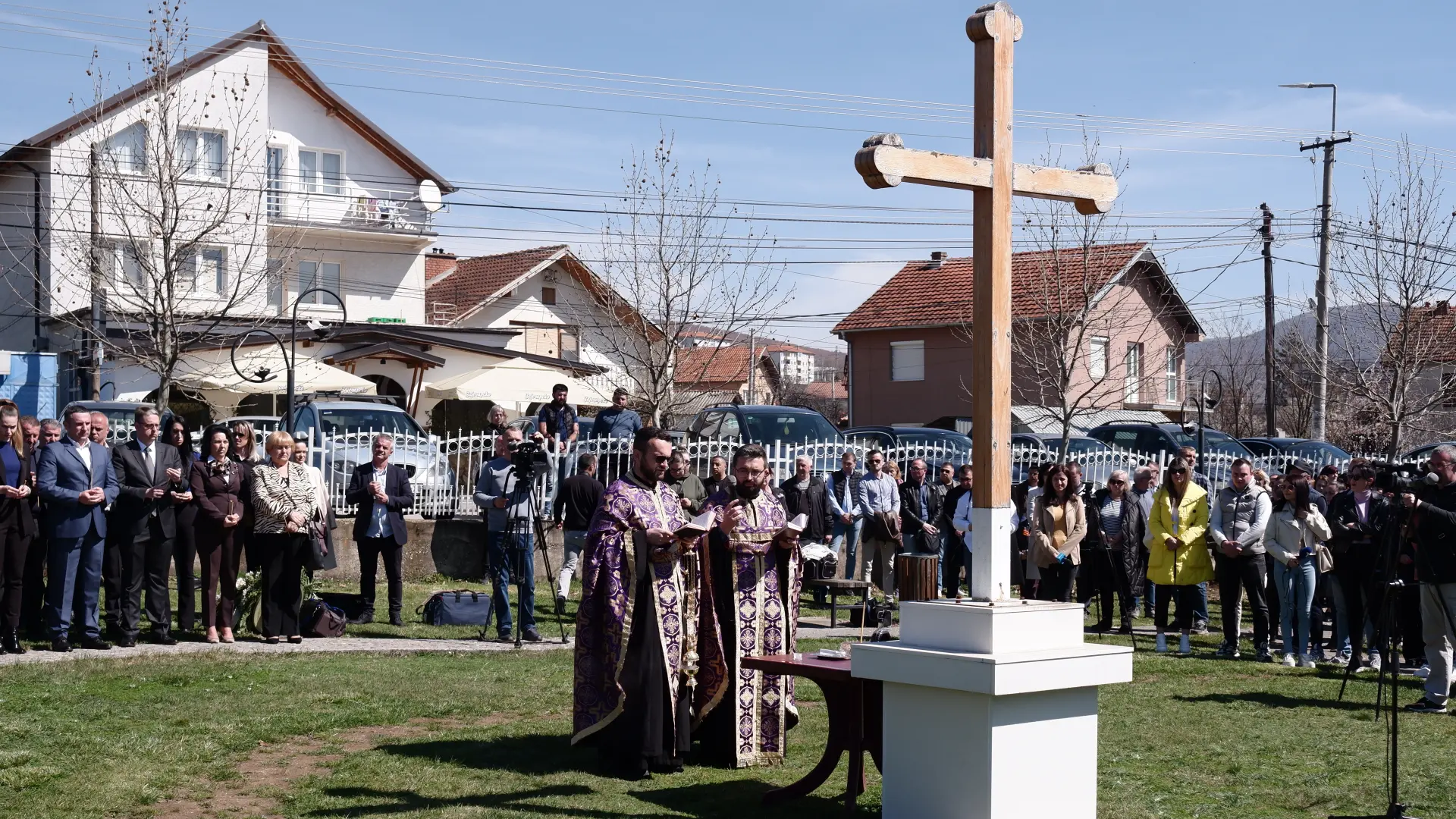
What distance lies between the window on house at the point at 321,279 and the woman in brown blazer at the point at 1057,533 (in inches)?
1149

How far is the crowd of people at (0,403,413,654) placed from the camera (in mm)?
12617

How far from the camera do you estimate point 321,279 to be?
4178 cm

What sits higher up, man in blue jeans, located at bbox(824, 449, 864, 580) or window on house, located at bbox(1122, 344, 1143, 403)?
window on house, located at bbox(1122, 344, 1143, 403)

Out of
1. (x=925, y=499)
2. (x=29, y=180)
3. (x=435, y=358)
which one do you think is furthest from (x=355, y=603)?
(x=29, y=180)

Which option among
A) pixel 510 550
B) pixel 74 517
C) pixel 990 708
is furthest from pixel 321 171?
pixel 990 708

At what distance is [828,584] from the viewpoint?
566 inches

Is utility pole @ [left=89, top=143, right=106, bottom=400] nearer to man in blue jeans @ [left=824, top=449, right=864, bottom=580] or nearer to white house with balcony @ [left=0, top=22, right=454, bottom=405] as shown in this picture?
white house with balcony @ [left=0, top=22, right=454, bottom=405]

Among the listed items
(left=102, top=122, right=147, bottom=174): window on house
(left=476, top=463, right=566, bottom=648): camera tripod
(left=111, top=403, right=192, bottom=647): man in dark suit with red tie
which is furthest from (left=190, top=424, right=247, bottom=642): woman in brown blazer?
(left=102, top=122, right=147, bottom=174): window on house

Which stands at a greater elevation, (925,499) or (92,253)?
(92,253)

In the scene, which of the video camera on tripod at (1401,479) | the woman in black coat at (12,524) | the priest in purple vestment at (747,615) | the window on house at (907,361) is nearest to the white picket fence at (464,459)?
the woman in black coat at (12,524)

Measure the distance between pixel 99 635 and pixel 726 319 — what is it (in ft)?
66.3

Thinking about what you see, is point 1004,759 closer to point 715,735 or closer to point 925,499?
point 715,735

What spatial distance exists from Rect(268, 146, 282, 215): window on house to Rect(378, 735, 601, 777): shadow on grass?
3259 centimetres

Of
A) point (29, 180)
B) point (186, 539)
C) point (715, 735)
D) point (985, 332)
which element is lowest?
point (715, 735)
